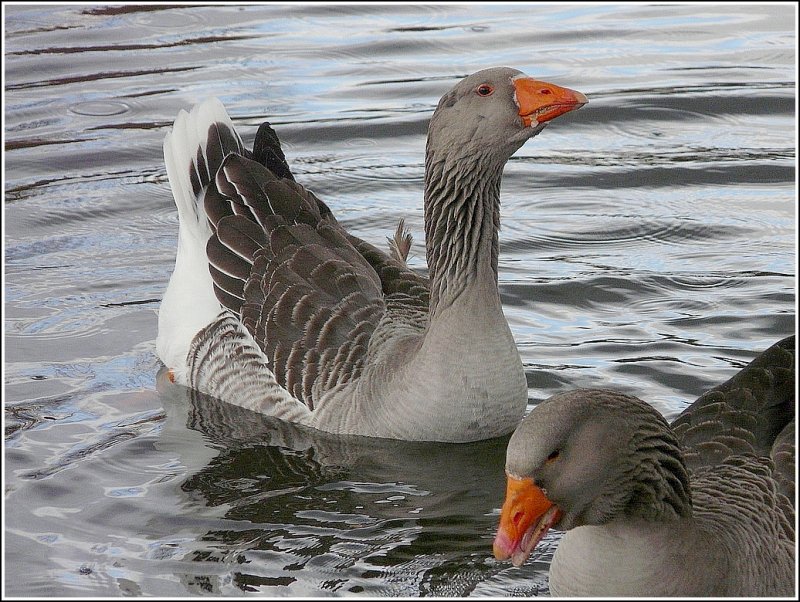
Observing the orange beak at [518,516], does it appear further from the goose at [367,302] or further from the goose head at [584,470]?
the goose at [367,302]

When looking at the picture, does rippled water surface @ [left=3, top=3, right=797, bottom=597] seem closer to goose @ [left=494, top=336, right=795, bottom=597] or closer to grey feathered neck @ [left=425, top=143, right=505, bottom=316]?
goose @ [left=494, top=336, right=795, bottom=597]

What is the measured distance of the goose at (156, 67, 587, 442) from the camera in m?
7.47

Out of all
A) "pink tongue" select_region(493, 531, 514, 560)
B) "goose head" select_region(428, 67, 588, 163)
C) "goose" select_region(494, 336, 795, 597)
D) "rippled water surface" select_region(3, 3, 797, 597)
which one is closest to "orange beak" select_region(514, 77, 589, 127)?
"goose head" select_region(428, 67, 588, 163)

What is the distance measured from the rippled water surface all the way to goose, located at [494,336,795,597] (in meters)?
0.91

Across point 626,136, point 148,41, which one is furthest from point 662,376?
point 148,41

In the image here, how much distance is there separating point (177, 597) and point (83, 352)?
350 centimetres

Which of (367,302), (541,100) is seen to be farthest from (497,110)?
(367,302)

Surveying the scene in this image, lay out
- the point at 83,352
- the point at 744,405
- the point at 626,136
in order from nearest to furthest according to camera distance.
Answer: the point at 744,405 < the point at 83,352 < the point at 626,136

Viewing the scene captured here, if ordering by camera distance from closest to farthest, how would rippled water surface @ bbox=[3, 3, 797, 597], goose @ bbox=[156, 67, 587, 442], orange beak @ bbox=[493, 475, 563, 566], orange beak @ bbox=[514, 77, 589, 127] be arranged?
orange beak @ bbox=[493, 475, 563, 566] < rippled water surface @ bbox=[3, 3, 797, 597] < orange beak @ bbox=[514, 77, 589, 127] < goose @ bbox=[156, 67, 587, 442]

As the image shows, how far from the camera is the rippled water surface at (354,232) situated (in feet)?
22.2

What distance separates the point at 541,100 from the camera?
7.14 meters

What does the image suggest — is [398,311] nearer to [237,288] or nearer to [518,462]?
[237,288]

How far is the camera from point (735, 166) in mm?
12047

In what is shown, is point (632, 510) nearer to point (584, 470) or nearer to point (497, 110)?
point (584, 470)
